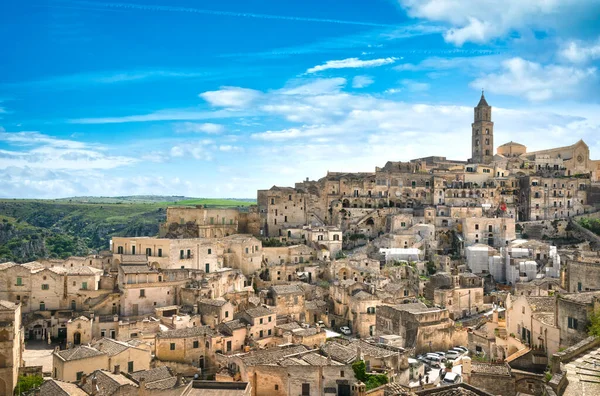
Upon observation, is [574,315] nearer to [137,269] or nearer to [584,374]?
[584,374]

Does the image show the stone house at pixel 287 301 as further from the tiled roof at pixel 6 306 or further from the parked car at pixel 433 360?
the tiled roof at pixel 6 306

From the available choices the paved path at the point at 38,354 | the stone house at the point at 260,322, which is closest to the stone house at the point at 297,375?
the stone house at the point at 260,322

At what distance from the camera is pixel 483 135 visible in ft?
272

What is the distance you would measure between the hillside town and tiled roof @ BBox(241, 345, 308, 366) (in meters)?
0.19

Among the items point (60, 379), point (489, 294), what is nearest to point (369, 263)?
point (489, 294)

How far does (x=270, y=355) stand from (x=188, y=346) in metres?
6.29

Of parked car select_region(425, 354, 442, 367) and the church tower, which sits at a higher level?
the church tower

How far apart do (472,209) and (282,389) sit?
43.0m

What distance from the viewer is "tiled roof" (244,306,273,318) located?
35469 millimetres

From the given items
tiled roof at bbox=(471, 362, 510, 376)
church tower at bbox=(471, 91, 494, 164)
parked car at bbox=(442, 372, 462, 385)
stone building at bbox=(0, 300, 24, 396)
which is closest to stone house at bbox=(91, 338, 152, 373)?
stone building at bbox=(0, 300, 24, 396)

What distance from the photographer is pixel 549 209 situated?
67125 mm

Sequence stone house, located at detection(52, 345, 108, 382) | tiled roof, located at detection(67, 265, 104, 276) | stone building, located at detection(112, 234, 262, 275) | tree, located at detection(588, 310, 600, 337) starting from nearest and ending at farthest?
tree, located at detection(588, 310, 600, 337) → stone house, located at detection(52, 345, 108, 382) → tiled roof, located at detection(67, 265, 104, 276) → stone building, located at detection(112, 234, 262, 275)

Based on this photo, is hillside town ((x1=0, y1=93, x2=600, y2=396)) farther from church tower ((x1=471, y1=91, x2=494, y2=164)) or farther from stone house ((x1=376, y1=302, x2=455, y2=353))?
church tower ((x1=471, y1=91, x2=494, y2=164))

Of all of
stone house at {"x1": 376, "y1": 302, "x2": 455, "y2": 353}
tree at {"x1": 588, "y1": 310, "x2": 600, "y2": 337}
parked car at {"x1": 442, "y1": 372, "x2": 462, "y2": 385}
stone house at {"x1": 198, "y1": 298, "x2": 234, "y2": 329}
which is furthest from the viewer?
stone house at {"x1": 198, "y1": 298, "x2": 234, "y2": 329}
